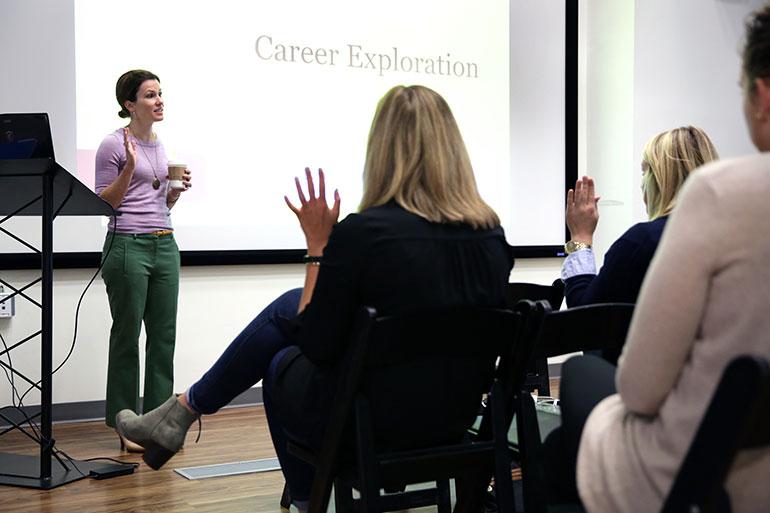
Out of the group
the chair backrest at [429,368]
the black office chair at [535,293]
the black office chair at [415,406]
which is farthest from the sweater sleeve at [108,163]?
the chair backrest at [429,368]

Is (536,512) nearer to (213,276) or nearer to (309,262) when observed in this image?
(309,262)

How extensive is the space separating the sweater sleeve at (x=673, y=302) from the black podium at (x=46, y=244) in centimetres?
221

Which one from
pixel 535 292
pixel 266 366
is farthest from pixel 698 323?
pixel 535 292

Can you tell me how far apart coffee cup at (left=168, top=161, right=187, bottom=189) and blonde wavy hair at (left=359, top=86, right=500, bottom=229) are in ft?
6.43

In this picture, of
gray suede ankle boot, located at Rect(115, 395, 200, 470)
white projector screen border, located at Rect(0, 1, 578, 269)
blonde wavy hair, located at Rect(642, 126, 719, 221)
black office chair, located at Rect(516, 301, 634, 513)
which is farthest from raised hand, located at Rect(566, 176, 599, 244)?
white projector screen border, located at Rect(0, 1, 578, 269)

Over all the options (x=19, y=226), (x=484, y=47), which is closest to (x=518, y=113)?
(x=484, y=47)

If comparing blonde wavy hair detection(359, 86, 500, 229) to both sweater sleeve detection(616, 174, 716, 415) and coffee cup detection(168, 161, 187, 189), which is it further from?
coffee cup detection(168, 161, 187, 189)

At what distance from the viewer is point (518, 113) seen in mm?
5633

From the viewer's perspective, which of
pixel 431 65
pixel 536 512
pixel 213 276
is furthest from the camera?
pixel 431 65

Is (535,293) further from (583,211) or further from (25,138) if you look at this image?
(25,138)

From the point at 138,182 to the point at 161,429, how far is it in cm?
167

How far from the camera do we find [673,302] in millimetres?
1098

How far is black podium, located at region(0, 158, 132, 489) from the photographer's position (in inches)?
116

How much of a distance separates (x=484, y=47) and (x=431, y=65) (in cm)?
42
